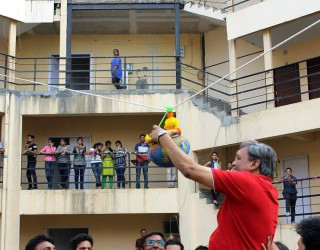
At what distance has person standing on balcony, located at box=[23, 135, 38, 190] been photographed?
18688 millimetres

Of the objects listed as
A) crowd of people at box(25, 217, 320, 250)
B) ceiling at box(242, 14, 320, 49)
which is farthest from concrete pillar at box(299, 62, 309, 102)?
crowd of people at box(25, 217, 320, 250)

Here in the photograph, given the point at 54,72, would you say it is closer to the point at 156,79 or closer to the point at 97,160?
the point at 156,79

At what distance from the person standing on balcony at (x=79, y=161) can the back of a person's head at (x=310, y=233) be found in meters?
14.6

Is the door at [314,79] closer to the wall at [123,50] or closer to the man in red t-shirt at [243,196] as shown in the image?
the wall at [123,50]

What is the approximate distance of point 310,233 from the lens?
164 inches

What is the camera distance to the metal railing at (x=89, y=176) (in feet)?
61.3

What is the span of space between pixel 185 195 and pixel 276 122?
10.8ft

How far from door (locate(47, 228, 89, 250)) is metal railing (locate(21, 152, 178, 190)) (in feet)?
4.33

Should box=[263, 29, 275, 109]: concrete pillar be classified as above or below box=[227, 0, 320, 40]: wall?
below

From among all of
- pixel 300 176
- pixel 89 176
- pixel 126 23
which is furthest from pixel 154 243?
pixel 126 23

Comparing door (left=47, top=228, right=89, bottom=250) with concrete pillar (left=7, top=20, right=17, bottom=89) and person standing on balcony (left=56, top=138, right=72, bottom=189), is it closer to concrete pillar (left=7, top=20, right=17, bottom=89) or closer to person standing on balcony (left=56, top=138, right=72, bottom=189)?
person standing on balcony (left=56, top=138, right=72, bottom=189)

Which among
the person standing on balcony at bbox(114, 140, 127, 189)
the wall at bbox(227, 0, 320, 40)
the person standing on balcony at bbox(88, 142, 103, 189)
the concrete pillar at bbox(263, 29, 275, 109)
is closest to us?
the wall at bbox(227, 0, 320, 40)

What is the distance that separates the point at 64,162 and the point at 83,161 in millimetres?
525

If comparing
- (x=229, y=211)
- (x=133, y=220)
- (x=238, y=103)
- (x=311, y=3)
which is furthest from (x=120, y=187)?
(x=229, y=211)
